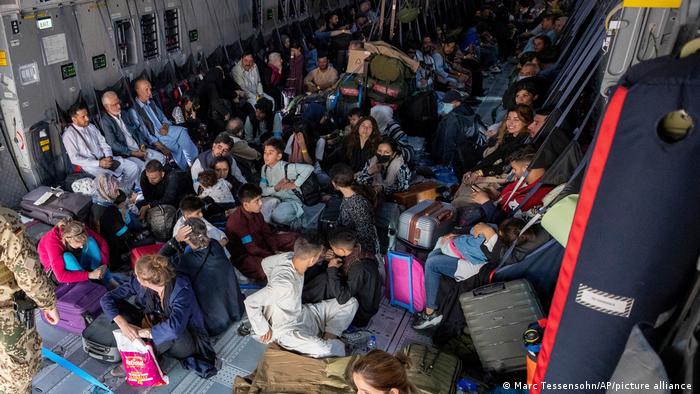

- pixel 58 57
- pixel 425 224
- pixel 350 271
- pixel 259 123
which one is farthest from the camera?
pixel 259 123

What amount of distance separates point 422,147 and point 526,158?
2.83 metres

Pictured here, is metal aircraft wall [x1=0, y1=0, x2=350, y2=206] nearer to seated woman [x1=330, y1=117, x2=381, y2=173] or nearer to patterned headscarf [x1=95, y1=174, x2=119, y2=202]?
patterned headscarf [x1=95, y1=174, x2=119, y2=202]

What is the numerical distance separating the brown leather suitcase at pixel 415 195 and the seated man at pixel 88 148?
3087mm

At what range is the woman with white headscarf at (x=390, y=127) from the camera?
22.3ft

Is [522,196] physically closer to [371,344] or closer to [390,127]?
[371,344]

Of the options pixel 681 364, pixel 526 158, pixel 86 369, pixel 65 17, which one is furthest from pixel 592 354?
pixel 65 17

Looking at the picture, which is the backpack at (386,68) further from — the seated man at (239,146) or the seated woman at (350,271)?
the seated woman at (350,271)

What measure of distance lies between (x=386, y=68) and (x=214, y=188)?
365 cm

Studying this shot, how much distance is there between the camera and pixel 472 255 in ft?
13.8

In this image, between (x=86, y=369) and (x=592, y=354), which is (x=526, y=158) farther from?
(x=86, y=369)

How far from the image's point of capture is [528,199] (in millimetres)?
4422

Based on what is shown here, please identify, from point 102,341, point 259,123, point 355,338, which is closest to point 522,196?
point 355,338

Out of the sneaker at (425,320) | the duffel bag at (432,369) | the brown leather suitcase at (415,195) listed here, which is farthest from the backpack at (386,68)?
the duffel bag at (432,369)

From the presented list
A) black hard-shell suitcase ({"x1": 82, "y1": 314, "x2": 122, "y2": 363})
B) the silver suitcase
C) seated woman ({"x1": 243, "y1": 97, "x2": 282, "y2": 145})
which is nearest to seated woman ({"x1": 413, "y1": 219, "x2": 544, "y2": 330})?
the silver suitcase
